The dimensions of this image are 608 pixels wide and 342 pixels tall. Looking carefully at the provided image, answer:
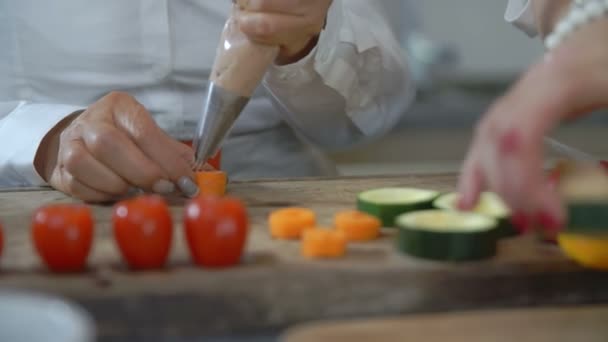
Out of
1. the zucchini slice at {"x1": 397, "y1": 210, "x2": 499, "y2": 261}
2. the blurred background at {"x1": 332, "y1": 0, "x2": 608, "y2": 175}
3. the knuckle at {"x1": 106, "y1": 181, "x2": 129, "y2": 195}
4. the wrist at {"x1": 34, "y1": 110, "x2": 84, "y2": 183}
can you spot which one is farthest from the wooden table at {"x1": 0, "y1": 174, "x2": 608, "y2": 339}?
the blurred background at {"x1": 332, "y1": 0, "x2": 608, "y2": 175}

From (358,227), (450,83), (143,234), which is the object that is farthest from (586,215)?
(450,83)

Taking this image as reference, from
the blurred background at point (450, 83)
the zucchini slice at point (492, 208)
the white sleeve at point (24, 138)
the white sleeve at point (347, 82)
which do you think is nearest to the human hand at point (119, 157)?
the white sleeve at point (24, 138)

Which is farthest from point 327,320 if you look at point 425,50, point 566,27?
point 425,50

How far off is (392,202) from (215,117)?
8.9 inches

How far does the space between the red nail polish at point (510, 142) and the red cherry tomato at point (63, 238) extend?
346 millimetres

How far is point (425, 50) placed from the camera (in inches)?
96.9

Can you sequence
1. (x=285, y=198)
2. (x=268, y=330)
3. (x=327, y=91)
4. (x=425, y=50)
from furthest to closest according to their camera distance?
(x=425, y=50) → (x=327, y=91) → (x=285, y=198) → (x=268, y=330)

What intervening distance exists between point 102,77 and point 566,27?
78 centimetres

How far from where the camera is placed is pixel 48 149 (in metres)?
1.12

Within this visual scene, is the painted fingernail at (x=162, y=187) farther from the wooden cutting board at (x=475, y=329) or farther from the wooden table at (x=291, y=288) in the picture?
Result: the wooden cutting board at (x=475, y=329)

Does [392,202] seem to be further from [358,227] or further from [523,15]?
[523,15]

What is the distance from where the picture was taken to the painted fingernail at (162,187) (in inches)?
38.9

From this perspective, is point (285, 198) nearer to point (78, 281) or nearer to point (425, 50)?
point (78, 281)

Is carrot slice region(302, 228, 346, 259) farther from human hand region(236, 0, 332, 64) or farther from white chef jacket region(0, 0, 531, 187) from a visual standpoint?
white chef jacket region(0, 0, 531, 187)
